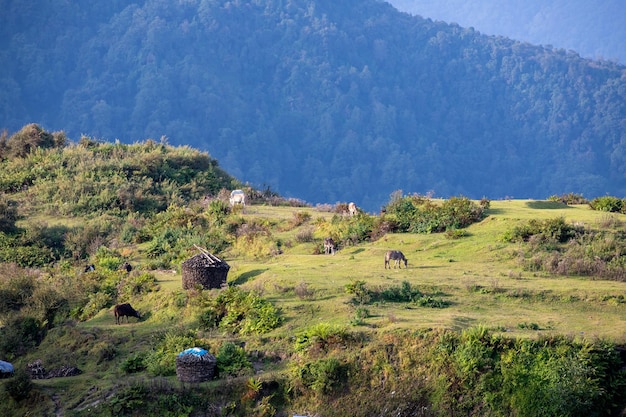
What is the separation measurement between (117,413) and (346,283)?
929cm

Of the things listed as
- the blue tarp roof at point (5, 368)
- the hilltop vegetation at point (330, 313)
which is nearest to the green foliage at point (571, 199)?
the hilltop vegetation at point (330, 313)

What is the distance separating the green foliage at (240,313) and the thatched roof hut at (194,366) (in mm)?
2652

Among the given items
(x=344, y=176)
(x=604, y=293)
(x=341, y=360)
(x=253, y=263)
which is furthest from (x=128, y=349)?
(x=344, y=176)

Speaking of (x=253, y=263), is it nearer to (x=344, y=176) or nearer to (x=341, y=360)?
(x=341, y=360)

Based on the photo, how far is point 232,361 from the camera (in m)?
23.6

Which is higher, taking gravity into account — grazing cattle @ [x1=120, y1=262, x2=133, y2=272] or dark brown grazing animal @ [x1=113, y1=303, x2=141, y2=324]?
grazing cattle @ [x1=120, y1=262, x2=133, y2=272]

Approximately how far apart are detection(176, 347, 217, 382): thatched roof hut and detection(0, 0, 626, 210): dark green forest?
109 metres

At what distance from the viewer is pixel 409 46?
170125mm

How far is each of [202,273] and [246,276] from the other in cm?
221

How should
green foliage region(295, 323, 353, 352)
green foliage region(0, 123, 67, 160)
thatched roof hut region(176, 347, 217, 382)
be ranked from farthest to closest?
green foliage region(0, 123, 67, 160) → green foliage region(295, 323, 353, 352) → thatched roof hut region(176, 347, 217, 382)

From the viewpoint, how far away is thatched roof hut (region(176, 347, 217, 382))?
22859 millimetres

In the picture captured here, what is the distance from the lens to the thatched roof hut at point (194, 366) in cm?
2286

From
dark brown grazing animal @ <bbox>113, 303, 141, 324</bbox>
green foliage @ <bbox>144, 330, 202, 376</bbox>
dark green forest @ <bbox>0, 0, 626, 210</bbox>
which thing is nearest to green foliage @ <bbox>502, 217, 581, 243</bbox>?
green foliage @ <bbox>144, 330, 202, 376</bbox>

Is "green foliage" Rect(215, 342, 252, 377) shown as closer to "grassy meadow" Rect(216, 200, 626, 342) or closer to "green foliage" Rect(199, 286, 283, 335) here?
"green foliage" Rect(199, 286, 283, 335)
